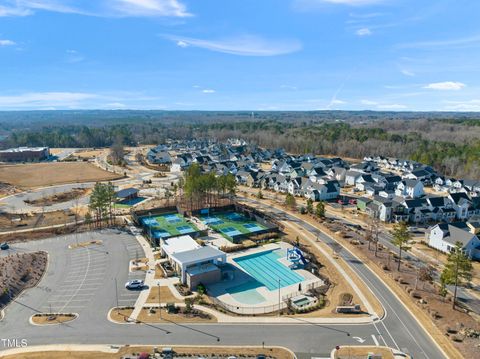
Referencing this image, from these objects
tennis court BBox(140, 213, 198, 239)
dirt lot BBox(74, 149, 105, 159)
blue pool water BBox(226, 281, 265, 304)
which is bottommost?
blue pool water BBox(226, 281, 265, 304)

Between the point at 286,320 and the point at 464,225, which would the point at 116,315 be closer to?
the point at 286,320

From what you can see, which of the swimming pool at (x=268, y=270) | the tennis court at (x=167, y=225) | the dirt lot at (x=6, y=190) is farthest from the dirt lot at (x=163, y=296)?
the dirt lot at (x=6, y=190)

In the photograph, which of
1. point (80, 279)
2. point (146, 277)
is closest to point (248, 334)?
point (146, 277)

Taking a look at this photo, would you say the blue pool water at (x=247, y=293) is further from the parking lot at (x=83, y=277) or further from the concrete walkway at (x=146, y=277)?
the parking lot at (x=83, y=277)

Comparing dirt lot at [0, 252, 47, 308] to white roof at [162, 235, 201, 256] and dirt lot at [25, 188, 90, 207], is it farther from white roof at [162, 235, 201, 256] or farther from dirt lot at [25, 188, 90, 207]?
dirt lot at [25, 188, 90, 207]

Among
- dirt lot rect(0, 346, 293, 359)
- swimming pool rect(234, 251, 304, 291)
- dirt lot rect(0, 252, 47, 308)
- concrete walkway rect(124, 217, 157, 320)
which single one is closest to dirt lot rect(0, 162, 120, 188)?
dirt lot rect(0, 252, 47, 308)

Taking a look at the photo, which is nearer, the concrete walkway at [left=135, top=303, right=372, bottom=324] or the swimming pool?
the concrete walkway at [left=135, top=303, right=372, bottom=324]
